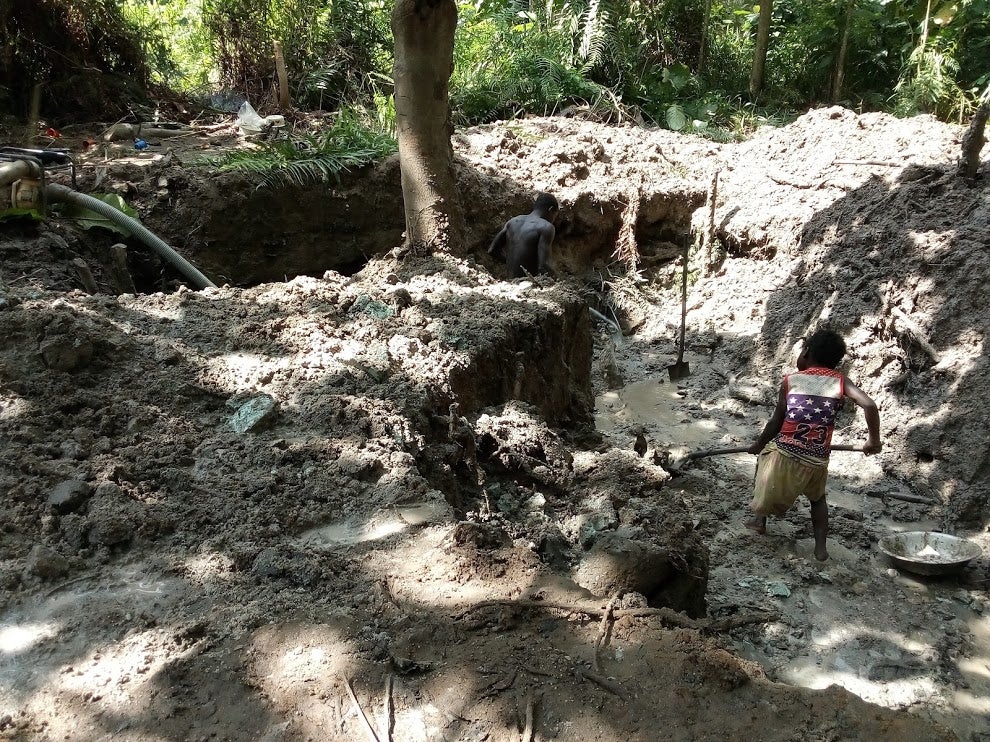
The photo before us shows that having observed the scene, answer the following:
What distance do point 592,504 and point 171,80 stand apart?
30.4 feet

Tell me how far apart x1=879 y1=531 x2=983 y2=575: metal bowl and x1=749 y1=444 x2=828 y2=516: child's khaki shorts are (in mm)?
525

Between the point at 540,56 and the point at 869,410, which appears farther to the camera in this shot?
the point at 540,56

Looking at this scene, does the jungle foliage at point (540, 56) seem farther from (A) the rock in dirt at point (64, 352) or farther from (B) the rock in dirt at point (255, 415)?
(B) the rock in dirt at point (255, 415)

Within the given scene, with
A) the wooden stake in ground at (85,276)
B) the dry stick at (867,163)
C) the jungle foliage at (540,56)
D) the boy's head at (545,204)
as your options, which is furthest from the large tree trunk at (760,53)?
the wooden stake in ground at (85,276)

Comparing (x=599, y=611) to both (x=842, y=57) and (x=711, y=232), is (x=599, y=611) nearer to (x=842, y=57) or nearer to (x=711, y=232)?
(x=711, y=232)

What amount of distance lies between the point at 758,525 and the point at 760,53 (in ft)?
34.1

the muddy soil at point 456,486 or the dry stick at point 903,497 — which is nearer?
the muddy soil at point 456,486

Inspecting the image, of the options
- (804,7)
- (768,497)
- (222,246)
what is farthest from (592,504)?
(804,7)

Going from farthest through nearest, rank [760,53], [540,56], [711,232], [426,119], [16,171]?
[760,53] → [540,56] → [711,232] → [426,119] → [16,171]

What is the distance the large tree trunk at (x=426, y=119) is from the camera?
5.33 metres

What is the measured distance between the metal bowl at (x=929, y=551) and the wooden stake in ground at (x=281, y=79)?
901cm

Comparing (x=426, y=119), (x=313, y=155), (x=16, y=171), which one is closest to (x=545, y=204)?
(x=426, y=119)

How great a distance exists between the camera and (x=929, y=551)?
433cm

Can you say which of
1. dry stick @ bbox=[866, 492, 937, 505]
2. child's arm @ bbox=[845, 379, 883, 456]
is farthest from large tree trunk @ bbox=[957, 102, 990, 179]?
child's arm @ bbox=[845, 379, 883, 456]
